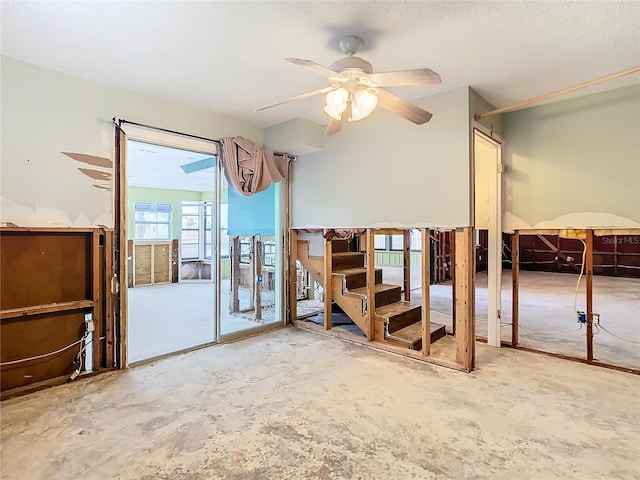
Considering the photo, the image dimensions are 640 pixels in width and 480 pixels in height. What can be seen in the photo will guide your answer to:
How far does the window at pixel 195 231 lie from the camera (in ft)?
30.6

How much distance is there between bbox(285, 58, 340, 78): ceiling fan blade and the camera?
1783mm

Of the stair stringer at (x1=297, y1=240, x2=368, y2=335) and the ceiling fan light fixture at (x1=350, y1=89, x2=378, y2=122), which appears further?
the stair stringer at (x1=297, y1=240, x2=368, y2=335)

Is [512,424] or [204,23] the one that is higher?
[204,23]

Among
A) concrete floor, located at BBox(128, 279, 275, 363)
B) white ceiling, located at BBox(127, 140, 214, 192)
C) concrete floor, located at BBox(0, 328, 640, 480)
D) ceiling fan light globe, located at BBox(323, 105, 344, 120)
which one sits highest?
white ceiling, located at BBox(127, 140, 214, 192)

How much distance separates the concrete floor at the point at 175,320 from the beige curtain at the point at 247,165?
175 cm

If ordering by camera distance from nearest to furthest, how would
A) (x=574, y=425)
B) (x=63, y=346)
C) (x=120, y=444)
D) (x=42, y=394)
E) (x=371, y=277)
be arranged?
1. (x=120, y=444)
2. (x=574, y=425)
3. (x=42, y=394)
4. (x=63, y=346)
5. (x=371, y=277)

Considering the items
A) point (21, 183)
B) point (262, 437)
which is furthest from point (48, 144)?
point (262, 437)

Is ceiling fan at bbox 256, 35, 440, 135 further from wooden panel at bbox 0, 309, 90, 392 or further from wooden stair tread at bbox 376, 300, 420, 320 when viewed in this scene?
wooden panel at bbox 0, 309, 90, 392

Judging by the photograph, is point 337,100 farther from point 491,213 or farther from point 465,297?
point 491,213

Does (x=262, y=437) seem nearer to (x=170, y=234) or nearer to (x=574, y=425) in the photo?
(x=574, y=425)

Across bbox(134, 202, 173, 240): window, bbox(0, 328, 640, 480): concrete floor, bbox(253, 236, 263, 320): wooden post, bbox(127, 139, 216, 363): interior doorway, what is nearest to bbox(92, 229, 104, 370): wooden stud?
bbox(0, 328, 640, 480): concrete floor

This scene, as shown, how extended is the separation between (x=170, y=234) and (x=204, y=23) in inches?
304

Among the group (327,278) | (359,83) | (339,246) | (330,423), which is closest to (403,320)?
(327,278)

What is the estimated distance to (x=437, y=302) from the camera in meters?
6.04
